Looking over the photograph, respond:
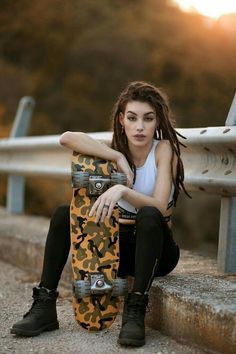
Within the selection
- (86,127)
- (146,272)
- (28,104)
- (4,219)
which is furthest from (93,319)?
(86,127)

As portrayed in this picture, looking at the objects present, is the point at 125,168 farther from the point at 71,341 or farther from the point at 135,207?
the point at 71,341

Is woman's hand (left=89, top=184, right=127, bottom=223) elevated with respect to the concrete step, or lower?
elevated

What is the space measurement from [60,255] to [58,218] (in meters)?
0.18

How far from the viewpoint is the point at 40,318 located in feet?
9.30

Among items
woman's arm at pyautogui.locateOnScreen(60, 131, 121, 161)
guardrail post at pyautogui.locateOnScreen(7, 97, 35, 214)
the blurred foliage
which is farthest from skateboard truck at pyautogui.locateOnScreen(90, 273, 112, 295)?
the blurred foliage

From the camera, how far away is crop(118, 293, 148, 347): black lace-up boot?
2.60 meters

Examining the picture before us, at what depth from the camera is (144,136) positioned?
10.1 feet

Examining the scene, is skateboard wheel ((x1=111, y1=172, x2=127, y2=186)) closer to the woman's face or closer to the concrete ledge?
the woman's face

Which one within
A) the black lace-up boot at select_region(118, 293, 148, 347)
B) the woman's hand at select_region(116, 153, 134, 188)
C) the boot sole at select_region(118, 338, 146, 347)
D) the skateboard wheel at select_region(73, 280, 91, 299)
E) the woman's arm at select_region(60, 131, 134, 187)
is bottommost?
the boot sole at select_region(118, 338, 146, 347)

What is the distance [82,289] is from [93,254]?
0.17m

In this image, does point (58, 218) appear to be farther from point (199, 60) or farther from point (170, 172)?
point (199, 60)

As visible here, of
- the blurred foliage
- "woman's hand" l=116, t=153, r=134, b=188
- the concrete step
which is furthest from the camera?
the blurred foliage

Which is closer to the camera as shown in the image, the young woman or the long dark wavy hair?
the young woman

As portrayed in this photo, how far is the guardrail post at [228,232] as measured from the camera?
3.07 metres
